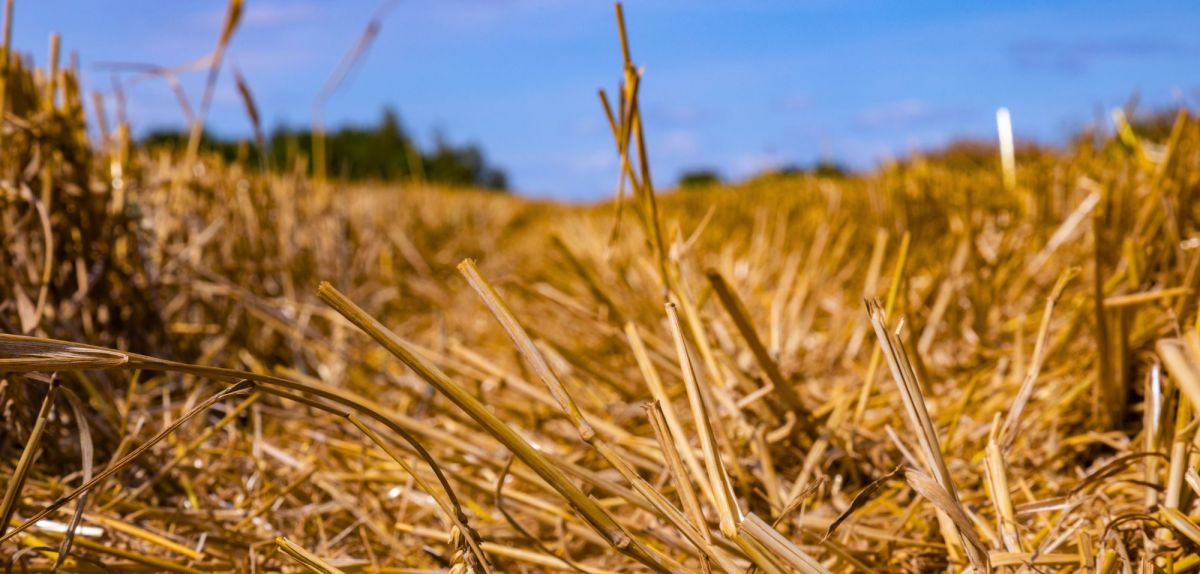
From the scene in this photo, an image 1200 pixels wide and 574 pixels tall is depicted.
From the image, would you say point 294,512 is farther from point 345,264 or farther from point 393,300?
point 393,300

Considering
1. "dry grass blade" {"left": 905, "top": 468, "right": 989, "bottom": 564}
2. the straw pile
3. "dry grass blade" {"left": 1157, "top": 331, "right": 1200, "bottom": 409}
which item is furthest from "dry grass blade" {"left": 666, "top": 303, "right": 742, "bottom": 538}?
"dry grass blade" {"left": 1157, "top": 331, "right": 1200, "bottom": 409}

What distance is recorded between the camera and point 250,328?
1.93 meters

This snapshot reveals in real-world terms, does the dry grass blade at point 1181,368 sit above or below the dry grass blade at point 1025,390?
above

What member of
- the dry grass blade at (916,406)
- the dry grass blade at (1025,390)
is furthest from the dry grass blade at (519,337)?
the dry grass blade at (1025,390)

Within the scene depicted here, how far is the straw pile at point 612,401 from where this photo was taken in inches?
24.7

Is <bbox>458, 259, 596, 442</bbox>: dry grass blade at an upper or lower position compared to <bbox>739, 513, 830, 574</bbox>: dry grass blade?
upper

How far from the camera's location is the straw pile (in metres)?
0.63

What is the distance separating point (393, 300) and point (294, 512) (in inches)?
84.3

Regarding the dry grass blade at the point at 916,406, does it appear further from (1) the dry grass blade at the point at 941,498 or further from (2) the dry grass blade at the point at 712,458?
(2) the dry grass blade at the point at 712,458

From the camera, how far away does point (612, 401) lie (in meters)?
1.43

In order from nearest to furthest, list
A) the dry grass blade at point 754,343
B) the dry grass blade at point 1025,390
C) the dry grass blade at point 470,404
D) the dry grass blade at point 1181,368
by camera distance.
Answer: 1. the dry grass blade at point 1181,368
2. the dry grass blade at point 470,404
3. the dry grass blade at point 1025,390
4. the dry grass blade at point 754,343

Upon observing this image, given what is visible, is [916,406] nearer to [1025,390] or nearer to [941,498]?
[941,498]

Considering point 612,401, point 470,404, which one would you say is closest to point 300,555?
point 470,404

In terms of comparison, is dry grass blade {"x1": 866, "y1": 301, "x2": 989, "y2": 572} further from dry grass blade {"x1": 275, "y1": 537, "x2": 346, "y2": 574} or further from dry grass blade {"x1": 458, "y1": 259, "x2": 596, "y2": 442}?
dry grass blade {"x1": 275, "y1": 537, "x2": 346, "y2": 574}
